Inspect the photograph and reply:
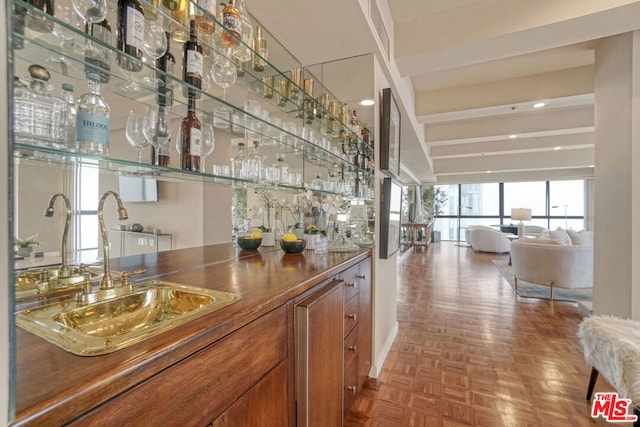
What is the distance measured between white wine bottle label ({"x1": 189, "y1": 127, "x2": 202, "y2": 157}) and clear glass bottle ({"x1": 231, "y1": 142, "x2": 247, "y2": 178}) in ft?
1.40

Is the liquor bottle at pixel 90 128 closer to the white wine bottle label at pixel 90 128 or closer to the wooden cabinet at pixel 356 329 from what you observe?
the white wine bottle label at pixel 90 128

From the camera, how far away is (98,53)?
2.72 ft

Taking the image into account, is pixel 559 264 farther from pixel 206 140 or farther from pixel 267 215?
pixel 206 140

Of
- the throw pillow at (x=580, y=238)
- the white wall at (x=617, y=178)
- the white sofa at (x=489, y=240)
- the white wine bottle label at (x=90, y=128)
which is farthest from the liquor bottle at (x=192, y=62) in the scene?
the white sofa at (x=489, y=240)

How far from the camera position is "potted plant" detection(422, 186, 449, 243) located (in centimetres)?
1041

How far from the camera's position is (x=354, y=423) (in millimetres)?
1604

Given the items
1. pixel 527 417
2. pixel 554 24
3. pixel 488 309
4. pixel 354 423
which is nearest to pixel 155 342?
pixel 354 423

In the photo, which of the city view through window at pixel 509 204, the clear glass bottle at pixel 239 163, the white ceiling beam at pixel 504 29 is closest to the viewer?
the clear glass bottle at pixel 239 163

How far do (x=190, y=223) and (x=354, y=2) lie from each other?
1525mm

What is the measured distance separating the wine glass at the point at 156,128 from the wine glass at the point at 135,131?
0.02m

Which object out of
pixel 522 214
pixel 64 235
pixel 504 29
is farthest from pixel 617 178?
pixel 522 214

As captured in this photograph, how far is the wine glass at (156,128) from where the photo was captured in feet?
3.51

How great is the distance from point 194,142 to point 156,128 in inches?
5.6

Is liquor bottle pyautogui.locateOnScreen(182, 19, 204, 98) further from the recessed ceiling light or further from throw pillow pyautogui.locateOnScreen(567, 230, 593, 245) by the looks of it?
throw pillow pyautogui.locateOnScreen(567, 230, 593, 245)
